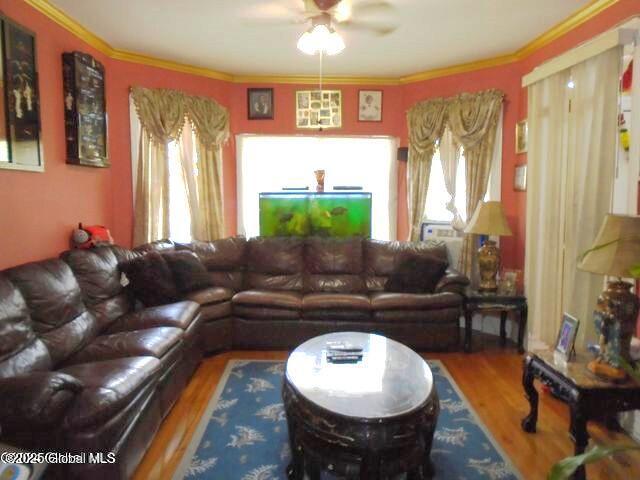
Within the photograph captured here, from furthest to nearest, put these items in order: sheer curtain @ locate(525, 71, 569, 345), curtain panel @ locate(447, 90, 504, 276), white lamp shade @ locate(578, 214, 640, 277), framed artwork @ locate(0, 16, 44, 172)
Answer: curtain panel @ locate(447, 90, 504, 276)
sheer curtain @ locate(525, 71, 569, 345)
framed artwork @ locate(0, 16, 44, 172)
white lamp shade @ locate(578, 214, 640, 277)

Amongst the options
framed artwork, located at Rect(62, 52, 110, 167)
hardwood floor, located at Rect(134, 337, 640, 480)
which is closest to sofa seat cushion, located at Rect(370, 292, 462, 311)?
hardwood floor, located at Rect(134, 337, 640, 480)

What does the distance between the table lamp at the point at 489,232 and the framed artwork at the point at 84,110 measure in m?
3.35

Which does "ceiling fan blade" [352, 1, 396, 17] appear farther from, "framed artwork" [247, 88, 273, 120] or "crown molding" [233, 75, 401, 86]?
"framed artwork" [247, 88, 273, 120]

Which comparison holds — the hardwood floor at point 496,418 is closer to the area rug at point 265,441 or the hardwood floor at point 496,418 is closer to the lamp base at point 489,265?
the area rug at point 265,441

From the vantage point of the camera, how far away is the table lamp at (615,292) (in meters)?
1.87

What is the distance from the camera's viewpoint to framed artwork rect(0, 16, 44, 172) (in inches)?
96.1

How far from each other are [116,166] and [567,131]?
385cm

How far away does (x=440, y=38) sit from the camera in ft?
11.2

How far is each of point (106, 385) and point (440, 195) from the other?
364cm

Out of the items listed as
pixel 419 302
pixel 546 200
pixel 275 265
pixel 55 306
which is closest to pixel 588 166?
pixel 546 200

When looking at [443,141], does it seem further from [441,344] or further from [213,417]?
[213,417]

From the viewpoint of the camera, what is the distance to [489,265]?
3.64 meters

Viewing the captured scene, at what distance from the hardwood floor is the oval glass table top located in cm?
71

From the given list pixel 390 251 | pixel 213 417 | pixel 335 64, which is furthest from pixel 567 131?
pixel 213 417
